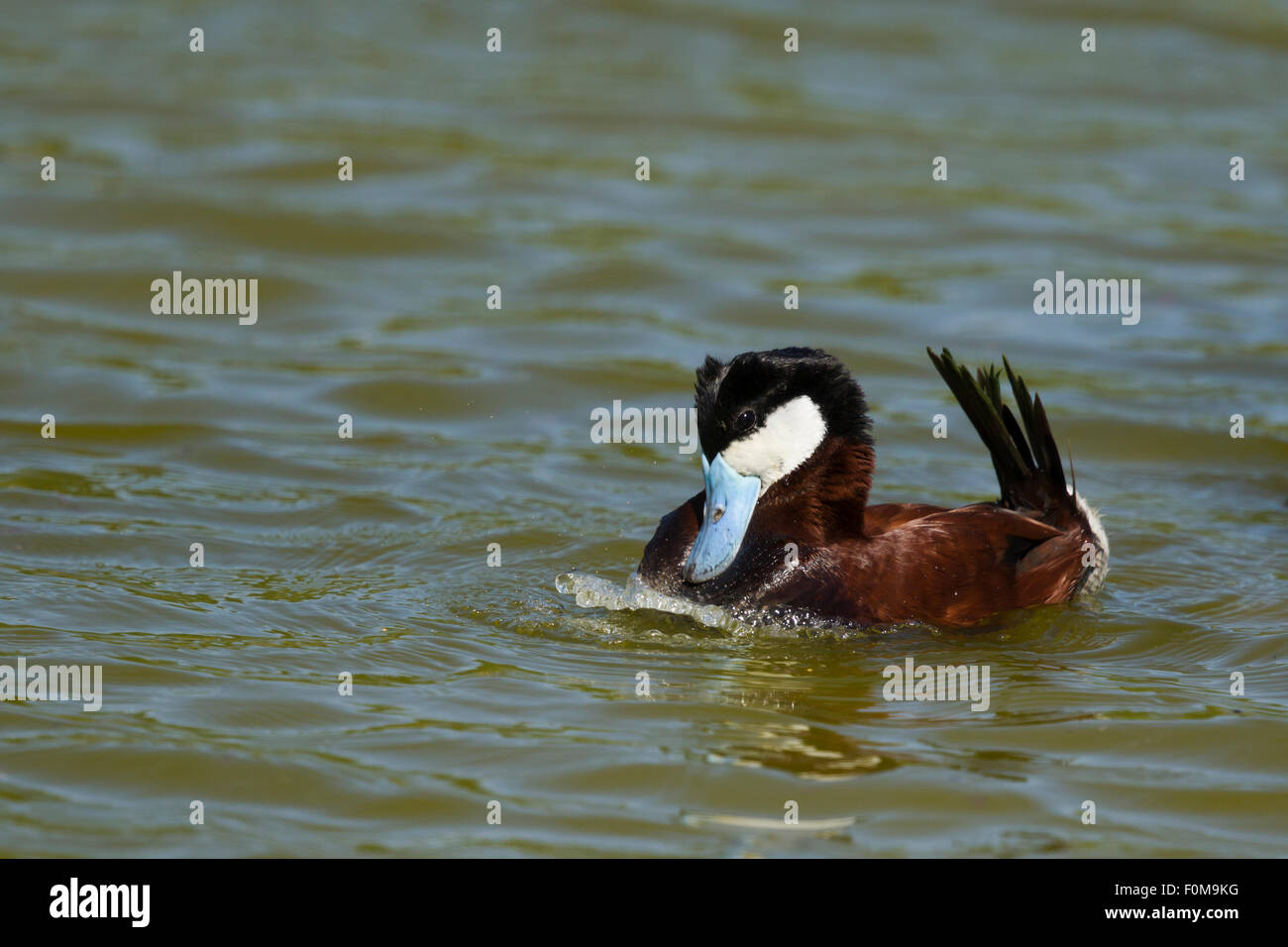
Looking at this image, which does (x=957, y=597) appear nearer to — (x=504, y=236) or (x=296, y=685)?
(x=296, y=685)

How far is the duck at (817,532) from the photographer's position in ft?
22.2

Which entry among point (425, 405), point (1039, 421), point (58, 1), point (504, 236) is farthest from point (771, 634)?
point (58, 1)

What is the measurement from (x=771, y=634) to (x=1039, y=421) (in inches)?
60.0

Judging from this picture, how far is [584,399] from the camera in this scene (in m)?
10.4

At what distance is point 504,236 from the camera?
12977mm

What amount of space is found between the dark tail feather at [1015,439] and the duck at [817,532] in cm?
2

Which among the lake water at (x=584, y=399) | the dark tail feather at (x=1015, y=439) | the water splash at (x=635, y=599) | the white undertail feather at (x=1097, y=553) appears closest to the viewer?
the lake water at (x=584, y=399)

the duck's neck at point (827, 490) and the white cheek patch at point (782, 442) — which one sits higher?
the white cheek patch at point (782, 442)

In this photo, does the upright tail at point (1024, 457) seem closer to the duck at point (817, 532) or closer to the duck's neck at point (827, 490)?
the duck at point (817, 532)

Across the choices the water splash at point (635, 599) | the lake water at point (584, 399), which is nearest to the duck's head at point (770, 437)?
the water splash at point (635, 599)

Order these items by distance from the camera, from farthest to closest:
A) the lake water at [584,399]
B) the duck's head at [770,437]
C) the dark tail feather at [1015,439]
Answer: the dark tail feather at [1015,439]
the duck's head at [770,437]
the lake water at [584,399]

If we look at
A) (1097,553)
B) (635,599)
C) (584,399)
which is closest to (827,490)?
(635,599)

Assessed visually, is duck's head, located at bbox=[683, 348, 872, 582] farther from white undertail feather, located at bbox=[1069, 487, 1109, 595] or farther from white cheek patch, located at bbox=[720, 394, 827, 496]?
white undertail feather, located at bbox=[1069, 487, 1109, 595]

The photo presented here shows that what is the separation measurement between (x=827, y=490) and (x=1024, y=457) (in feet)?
3.61
